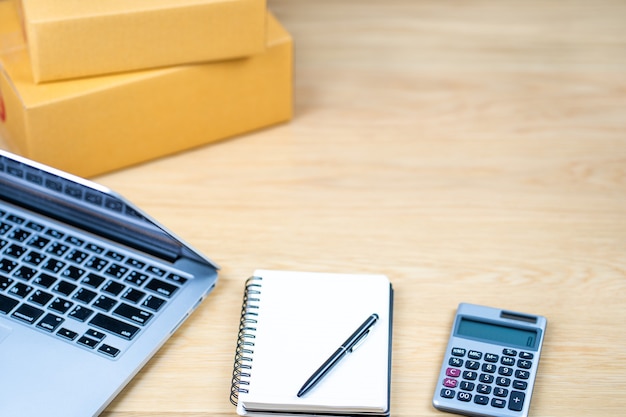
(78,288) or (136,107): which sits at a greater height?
(136,107)

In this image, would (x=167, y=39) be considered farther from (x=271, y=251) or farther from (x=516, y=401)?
(x=516, y=401)

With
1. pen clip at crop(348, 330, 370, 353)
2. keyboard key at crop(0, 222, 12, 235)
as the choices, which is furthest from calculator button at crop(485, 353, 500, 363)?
keyboard key at crop(0, 222, 12, 235)

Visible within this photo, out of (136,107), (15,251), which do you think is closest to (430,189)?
(136,107)

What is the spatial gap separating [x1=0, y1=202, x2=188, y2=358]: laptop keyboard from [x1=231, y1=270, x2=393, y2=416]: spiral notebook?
0.29 feet

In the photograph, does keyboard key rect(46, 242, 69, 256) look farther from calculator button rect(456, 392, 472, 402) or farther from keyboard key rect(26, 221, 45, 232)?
calculator button rect(456, 392, 472, 402)

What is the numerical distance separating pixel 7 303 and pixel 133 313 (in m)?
0.12

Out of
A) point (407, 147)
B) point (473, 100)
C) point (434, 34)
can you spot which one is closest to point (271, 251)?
point (407, 147)

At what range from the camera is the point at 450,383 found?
701mm

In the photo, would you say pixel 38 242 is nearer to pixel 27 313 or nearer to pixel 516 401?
pixel 27 313

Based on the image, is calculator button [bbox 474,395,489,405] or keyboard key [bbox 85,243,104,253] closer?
calculator button [bbox 474,395,489,405]

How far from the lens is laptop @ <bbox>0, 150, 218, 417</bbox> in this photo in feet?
2.27

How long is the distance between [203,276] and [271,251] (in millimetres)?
86

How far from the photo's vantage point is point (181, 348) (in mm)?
747

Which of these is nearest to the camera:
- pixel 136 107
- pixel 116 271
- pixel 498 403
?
pixel 498 403
